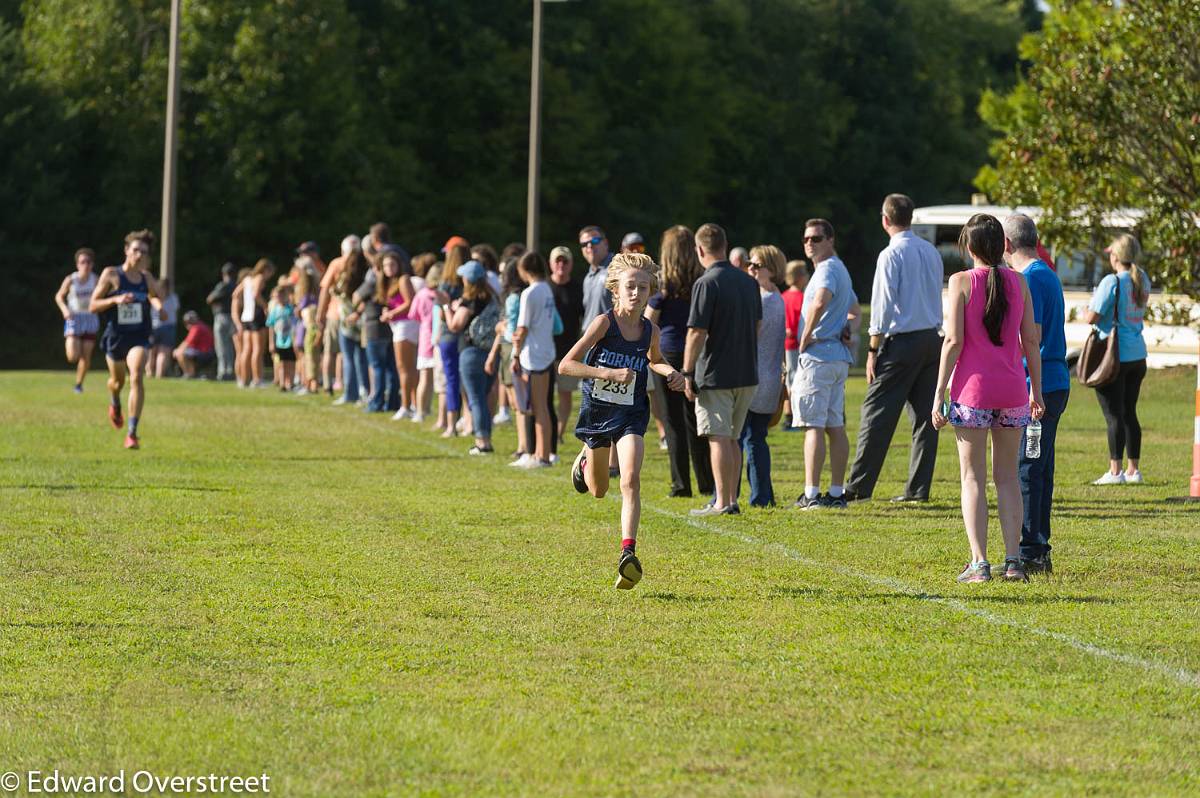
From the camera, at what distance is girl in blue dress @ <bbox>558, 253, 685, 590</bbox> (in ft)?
32.1

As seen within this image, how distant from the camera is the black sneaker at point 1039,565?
1005cm

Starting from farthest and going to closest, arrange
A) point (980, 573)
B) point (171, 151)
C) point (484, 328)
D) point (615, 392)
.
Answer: point (171, 151), point (484, 328), point (615, 392), point (980, 573)

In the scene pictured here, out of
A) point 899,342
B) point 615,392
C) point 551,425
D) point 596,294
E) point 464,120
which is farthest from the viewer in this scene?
point 464,120

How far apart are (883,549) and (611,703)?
178 inches

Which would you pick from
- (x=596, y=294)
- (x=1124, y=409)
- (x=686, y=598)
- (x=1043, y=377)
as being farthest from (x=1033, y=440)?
(x=596, y=294)

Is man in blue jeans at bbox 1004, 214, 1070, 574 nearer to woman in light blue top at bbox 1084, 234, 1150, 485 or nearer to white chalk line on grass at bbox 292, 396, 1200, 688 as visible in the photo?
white chalk line on grass at bbox 292, 396, 1200, 688

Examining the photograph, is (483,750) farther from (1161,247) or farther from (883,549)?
(1161,247)

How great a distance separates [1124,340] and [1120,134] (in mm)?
15433

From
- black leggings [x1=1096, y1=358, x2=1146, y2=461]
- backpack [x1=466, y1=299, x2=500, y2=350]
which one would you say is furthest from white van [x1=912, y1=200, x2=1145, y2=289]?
black leggings [x1=1096, y1=358, x2=1146, y2=461]

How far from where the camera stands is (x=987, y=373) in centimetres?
955

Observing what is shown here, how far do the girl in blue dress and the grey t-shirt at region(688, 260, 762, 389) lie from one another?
258cm

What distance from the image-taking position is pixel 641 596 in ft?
30.6

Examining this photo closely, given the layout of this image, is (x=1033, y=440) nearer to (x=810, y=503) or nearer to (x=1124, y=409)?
(x=810, y=503)

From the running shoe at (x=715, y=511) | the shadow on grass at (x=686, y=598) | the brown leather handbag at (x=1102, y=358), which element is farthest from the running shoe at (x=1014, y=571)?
the brown leather handbag at (x=1102, y=358)
